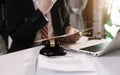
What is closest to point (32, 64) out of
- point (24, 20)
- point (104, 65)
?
point (104, 65)

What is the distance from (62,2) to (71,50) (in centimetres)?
68

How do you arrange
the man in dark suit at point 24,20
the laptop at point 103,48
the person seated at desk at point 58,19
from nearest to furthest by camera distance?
the laptop at point 103,48 < the man in dark suit at point 24,20 < the person seated at desk at point 58,19

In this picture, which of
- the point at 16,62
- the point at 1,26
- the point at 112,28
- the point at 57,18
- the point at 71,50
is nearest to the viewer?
the point at 16,62

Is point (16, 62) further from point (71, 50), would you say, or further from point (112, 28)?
point (112, 28)

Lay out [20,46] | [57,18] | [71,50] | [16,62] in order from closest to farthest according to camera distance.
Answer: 1. [16,62]
2. [71,50]
3. [20,46]
4. [57,18]

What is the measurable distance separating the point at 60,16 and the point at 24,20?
0.27 metres

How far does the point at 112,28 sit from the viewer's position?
1.13m

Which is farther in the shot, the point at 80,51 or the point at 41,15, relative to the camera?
the point at 41,15

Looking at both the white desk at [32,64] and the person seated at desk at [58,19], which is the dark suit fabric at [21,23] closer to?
the person seated at desk at [58,19]

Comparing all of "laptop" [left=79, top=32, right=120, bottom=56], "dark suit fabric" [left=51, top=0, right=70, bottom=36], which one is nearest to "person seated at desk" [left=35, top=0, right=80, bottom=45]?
"dark suit fabric" [left=51, top=0, right=70, bottom=36]

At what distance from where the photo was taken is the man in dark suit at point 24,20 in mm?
1200

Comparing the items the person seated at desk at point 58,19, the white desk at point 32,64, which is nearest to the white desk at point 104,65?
the white desk at point 32,64

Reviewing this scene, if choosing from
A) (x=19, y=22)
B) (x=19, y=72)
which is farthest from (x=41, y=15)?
(x=19, y=72)

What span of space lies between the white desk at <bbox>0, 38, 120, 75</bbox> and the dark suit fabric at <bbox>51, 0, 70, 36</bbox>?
1.66 feet
